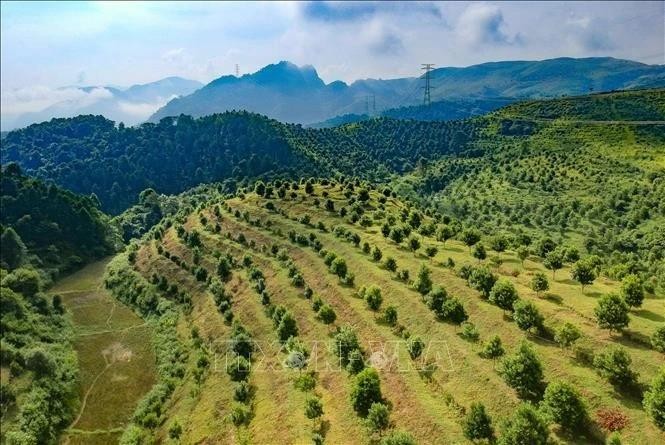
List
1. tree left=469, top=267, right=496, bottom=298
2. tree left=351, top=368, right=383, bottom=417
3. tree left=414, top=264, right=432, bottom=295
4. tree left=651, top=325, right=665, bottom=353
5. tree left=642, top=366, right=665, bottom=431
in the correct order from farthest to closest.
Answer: tree left=414, top=264, right=432, bottom=295 < tree left=469, top=267, right=496, bottom=298 < tree left=351, top=368, right=383, bottom=417 < tree left=651, top=325, right=665, bottom=353 < tree left=642, top=366, right=665, bottom=431

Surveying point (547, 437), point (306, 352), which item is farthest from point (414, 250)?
point (547, 437)

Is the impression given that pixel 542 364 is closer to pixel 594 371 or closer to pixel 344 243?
pixel 594 371

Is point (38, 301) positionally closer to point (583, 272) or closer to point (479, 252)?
point (479, 252)

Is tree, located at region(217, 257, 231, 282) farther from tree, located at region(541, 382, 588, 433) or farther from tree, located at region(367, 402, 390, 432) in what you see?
tree, located at region(541, 382, 588, 433)

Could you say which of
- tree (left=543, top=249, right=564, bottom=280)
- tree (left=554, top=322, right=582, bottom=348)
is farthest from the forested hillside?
tree (left=543, top=249, right=564, bottom=280)

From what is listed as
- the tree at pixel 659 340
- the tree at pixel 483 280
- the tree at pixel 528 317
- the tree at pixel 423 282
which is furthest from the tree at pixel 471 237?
the tree at pixel 659 340

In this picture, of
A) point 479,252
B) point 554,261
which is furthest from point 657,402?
point 479,252
